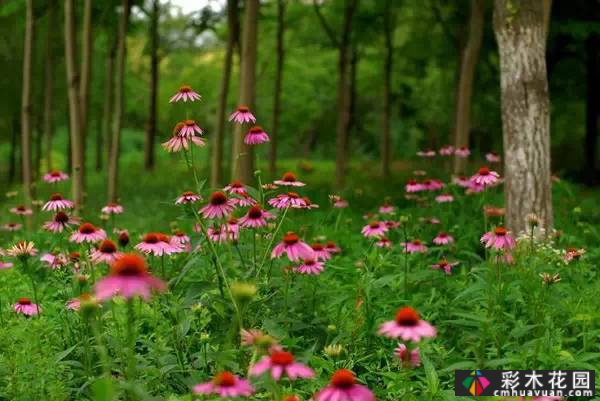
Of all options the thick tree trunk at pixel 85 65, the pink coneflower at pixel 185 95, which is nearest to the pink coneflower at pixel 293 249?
the pink coneflower at pixel 185 95

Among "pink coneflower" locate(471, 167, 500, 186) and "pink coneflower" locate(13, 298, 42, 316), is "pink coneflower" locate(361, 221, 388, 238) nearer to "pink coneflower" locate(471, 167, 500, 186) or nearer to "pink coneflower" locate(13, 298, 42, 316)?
"pink coneflower" locate(471, 167, 500, 186)

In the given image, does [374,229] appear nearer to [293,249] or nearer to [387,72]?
[293,249]

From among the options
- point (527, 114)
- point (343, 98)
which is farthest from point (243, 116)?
point (343, 98)

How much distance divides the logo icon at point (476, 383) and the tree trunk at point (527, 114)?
3641 mm

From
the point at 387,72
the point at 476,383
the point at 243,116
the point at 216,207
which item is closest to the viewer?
the point at 476,383

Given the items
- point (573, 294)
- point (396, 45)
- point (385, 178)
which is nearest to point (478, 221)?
point (573, 294)

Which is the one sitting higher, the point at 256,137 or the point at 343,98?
the point at 343,98

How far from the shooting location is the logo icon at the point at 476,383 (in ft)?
11.3

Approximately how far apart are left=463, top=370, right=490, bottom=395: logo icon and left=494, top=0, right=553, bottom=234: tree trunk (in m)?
3.64

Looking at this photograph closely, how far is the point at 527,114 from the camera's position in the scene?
6.89 meters

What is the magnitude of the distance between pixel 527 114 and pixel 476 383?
410 cm

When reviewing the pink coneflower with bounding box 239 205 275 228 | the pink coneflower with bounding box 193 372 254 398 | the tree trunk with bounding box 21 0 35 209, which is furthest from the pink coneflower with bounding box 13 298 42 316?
the tree trunk with bounding box 21 0 35 209

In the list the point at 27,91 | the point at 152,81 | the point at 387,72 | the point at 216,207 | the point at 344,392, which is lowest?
the point at 344,392

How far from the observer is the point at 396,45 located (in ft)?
57.7
